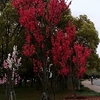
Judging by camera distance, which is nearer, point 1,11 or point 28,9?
point 28,9

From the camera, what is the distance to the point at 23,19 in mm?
19078

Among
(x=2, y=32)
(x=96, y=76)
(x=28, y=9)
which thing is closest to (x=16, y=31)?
(x=2, y=32)

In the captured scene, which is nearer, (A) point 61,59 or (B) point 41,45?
(B) point 41,45

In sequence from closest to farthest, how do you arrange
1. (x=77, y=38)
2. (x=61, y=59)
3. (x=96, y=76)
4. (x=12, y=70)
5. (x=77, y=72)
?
(x=12, y=70) < (x=61, y=59) < (x=77, y=72) < (x=77, y=38) < (x=96, y=76)

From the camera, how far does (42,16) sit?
63.2 ft

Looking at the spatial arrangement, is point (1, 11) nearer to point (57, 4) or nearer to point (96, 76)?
point (57, 4)

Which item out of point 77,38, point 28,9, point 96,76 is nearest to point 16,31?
point 77,38

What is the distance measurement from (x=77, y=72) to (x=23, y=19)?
25.6 feet

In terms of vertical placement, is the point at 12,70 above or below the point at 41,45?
below

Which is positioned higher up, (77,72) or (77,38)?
(77,38)

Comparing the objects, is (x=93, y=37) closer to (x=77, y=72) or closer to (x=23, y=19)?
(x=77, y=72)

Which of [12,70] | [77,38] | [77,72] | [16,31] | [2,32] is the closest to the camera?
[12,70]

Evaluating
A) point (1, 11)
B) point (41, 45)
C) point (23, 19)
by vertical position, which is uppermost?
point (1, 11)

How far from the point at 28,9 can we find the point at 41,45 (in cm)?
253
